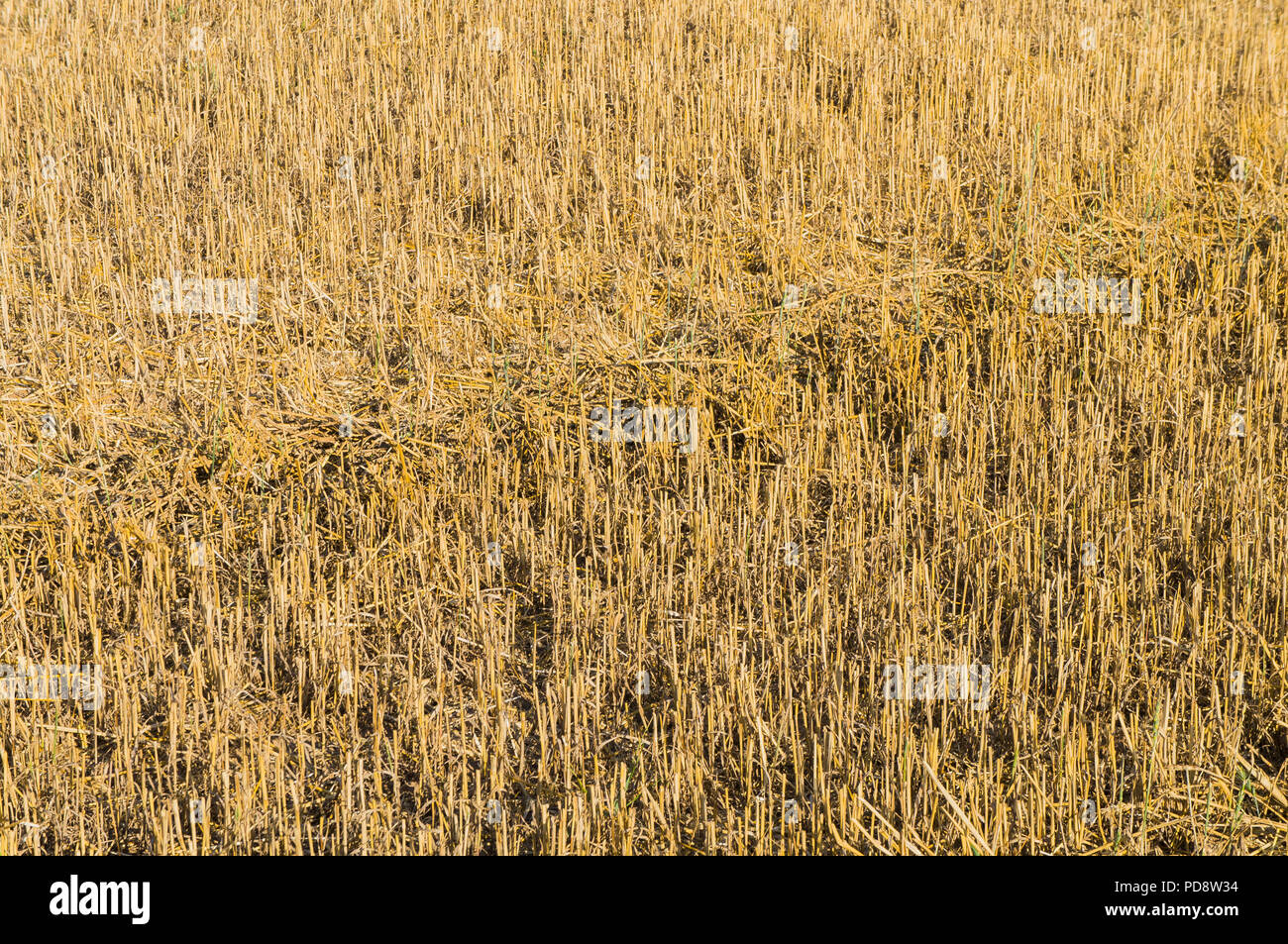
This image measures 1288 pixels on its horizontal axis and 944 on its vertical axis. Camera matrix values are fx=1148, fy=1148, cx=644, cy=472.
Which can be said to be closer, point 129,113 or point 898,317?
point 898,317

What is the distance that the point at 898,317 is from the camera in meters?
4.31

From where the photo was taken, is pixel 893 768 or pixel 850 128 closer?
pixel 893 768

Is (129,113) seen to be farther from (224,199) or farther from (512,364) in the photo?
(512,364)

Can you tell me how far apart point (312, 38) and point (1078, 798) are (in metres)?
6.21

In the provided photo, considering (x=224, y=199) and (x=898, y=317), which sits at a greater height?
(x=224, y=199)

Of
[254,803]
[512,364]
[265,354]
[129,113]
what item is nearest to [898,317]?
[512,364]

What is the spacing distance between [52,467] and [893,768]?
2711mm

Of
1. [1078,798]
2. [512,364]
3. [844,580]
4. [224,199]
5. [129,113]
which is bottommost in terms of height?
[1078,798]

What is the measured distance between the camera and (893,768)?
259 centimetres

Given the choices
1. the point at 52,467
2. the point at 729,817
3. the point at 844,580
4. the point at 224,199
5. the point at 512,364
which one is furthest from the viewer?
the point at 224,199

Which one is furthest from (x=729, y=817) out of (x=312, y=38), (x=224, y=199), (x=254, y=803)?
(x=312, y=38)

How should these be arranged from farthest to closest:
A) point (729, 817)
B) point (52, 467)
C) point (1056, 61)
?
1. point (1056, 61)
2. point (52, 467)
3. point (729, 817)

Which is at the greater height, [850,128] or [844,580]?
[850,128]

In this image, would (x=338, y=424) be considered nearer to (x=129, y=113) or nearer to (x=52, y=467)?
(x=52, y=467)
